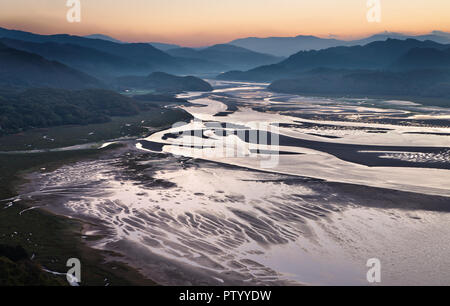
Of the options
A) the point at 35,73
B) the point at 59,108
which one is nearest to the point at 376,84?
the point at 59,108

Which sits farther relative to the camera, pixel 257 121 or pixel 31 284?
pixel 257 121

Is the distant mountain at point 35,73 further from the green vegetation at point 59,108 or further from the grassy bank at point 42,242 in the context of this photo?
the grassy bank at point 42,242

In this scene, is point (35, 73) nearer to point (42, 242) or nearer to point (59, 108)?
point (59, 108)

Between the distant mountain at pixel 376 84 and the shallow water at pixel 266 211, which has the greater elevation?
the distant mountain at pixel 376 84

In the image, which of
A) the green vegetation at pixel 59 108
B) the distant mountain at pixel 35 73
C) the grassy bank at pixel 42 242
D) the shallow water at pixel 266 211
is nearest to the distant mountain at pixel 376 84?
the green vegetation at pixel 59 108

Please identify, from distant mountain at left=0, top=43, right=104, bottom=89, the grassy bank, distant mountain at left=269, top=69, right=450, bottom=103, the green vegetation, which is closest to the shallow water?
the grassy bank
